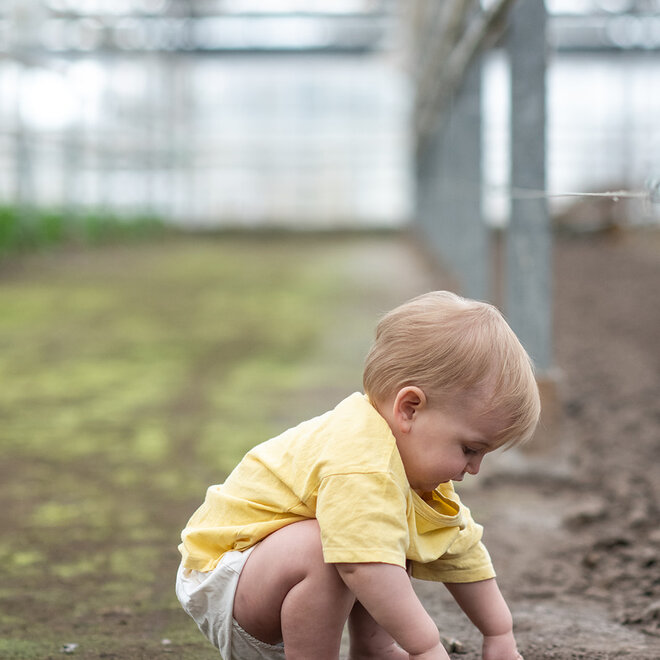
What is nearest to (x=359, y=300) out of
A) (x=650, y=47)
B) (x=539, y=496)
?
(x=539, y=496)

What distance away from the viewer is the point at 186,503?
10.2ft

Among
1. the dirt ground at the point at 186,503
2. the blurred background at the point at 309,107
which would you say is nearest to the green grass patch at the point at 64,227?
the blurred background at the point at 309,107

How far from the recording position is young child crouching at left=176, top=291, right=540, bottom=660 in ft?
Result: 5.16

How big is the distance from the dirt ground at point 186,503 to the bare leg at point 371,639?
0.62 ft

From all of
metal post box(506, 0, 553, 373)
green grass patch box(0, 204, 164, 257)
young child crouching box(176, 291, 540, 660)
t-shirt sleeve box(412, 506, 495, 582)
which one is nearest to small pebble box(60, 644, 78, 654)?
young child crouching box(176, 291, 540, 660)

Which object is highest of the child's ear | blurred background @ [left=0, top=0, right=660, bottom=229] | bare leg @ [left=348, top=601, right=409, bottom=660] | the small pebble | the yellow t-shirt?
blurred background @ [left=0, top=0, right=660, bottom=229]

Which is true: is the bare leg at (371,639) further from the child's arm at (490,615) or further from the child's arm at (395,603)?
the child's arm at (395,603)

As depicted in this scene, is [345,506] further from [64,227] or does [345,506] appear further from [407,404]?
[64,227]

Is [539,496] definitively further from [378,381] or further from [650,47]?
[650,47]

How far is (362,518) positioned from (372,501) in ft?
0.10

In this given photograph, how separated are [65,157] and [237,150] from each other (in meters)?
8.28

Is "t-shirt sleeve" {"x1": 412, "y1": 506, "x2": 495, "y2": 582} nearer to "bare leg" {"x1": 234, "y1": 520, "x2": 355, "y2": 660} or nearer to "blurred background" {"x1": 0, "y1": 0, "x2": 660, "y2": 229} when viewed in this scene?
"bare leg" {"x1": 234, "y1": 520, "x2": 355, "y2": 660}

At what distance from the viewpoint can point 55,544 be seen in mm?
2748

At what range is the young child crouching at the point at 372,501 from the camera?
1.57 m
